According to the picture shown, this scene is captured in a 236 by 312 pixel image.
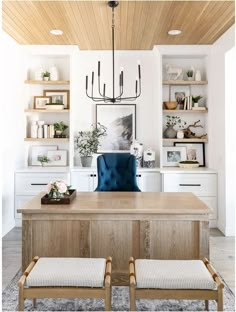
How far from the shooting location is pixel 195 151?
575 centimetres

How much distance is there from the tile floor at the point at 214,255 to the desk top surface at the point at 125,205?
769 millimetres

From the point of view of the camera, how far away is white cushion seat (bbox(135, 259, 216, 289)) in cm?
219

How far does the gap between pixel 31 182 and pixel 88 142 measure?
3.42 ft

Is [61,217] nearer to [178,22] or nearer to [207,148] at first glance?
[178,22]

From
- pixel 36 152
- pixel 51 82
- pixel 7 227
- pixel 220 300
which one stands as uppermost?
pixel 51 82

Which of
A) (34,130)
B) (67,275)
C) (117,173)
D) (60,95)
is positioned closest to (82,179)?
(117,173)

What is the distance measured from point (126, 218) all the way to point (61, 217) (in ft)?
1.76

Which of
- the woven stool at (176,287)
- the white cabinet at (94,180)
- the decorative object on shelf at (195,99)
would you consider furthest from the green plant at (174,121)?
the woven stool at (176,287)

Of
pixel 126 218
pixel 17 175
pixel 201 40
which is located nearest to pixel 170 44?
pixel 201 40

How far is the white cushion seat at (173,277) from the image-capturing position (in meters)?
2.19

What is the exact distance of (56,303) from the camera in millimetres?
2848

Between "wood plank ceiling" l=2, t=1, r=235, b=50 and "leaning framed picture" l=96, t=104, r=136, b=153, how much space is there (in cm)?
96

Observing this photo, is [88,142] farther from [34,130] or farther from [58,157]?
[34,130]

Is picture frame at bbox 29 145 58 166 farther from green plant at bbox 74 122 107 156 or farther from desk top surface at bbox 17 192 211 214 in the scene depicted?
desk top surface at bbox 17 192 211 214
